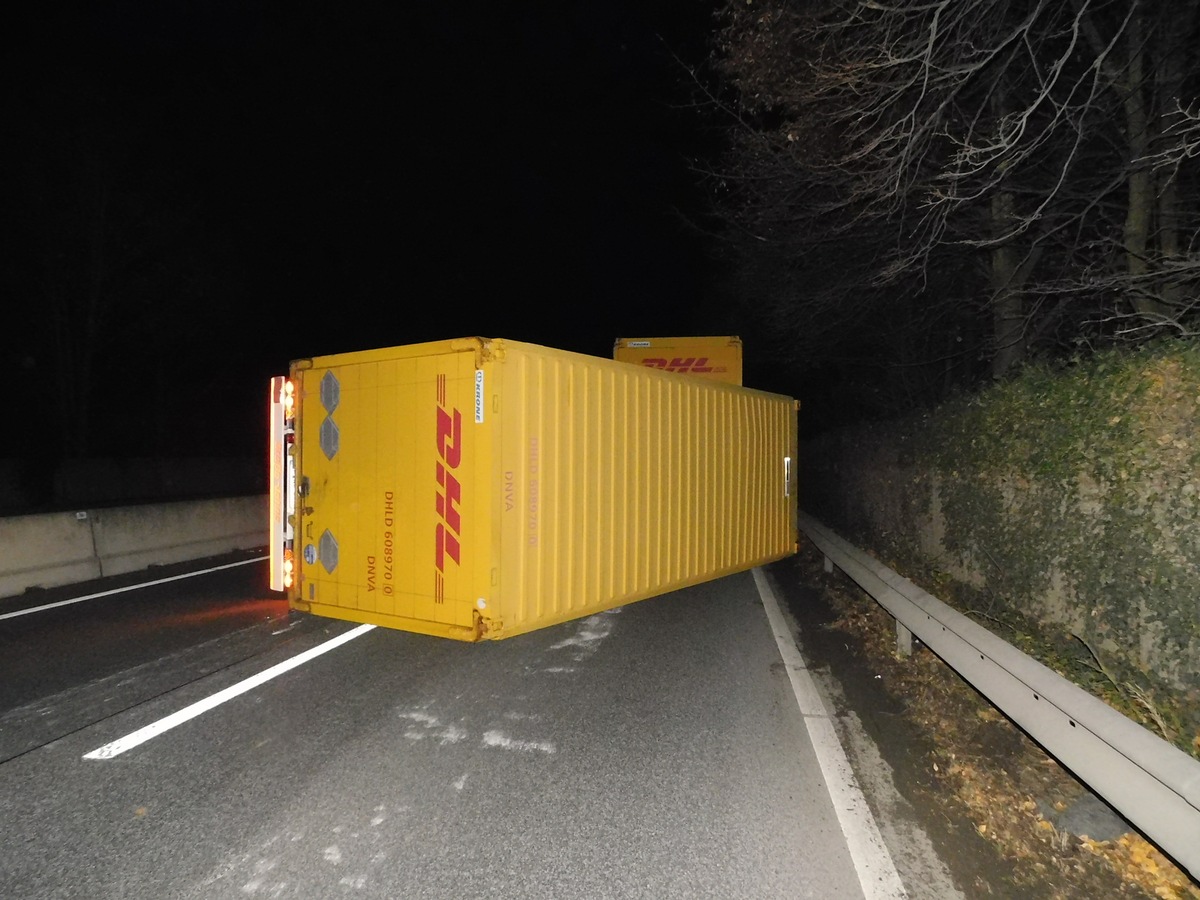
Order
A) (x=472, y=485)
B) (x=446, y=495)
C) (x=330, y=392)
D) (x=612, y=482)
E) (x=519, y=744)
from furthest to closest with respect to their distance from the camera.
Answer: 1. (x=612, y=482)
2. (x=330, y=392)
3. (x=446, y=495)
4. (x=472, y=485)
5. (x=519, y=744)

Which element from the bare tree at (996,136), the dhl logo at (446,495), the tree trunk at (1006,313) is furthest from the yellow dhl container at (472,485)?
the tree trunk at (1006,313)

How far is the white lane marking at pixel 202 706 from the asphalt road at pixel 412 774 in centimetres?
7

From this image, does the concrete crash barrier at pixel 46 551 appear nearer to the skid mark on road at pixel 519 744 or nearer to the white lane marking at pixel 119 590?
the white lane marking at pixel 119 590

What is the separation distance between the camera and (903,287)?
13.9 m

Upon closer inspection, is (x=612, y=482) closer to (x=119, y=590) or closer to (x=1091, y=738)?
(x=1091, y=738)

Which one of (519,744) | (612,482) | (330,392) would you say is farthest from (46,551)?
(519,744)

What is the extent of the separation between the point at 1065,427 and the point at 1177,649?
1961 millimetres

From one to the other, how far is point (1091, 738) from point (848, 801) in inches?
49.6

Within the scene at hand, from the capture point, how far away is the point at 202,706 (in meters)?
5.26

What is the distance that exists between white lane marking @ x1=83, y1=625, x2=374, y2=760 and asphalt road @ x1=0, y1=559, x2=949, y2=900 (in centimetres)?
7

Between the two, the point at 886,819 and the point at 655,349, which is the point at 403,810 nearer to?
the point at 886,819

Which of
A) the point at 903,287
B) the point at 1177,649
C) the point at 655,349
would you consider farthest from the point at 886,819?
the point at 903,287

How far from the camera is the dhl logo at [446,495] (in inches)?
222

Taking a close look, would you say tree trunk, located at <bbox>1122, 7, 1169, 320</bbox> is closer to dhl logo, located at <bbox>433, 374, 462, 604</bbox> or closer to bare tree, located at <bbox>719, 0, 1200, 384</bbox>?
bare tree, located at <bbox>719, 0, 1200, 384</bbox>
